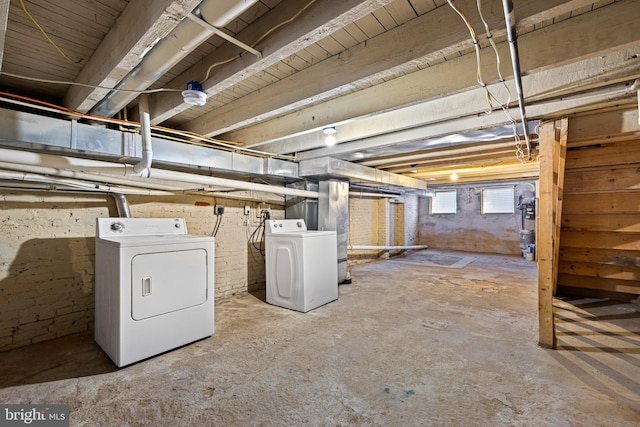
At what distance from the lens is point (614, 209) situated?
3.17 m

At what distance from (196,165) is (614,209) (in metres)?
4.62

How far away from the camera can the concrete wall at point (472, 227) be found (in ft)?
23.6

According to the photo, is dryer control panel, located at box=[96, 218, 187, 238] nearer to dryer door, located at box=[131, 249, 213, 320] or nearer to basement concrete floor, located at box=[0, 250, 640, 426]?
dryer door, located at box=[131, 249, 213, 320]

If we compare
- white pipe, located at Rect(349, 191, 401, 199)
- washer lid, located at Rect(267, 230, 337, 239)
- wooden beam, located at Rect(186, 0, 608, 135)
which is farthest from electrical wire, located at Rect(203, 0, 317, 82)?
white pipe, located at Rect(349, 191, 401, 199)

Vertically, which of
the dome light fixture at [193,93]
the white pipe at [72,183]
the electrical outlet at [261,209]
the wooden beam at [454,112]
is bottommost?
the electrical outlet at [261,209]

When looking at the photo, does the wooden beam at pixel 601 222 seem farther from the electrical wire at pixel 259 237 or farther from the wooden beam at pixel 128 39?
the wooden beam at pixel 128 39

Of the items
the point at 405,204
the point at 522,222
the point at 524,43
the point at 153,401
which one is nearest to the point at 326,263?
the point at 153,401

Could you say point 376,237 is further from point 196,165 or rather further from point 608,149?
point 196,165

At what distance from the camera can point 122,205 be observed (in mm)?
2719

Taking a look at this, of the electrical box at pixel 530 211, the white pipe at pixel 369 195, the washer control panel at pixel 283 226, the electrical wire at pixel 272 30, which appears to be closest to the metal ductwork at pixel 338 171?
the washer control panel at pixel 283 226

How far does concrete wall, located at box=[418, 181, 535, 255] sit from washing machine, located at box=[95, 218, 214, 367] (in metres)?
6.99

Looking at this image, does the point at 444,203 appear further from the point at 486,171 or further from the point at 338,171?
the point at 338,171

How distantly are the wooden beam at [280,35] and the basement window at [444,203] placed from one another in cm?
770

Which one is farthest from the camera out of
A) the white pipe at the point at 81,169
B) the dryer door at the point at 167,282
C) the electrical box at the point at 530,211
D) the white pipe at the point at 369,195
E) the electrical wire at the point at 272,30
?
the electrical box at the point at 530,211
